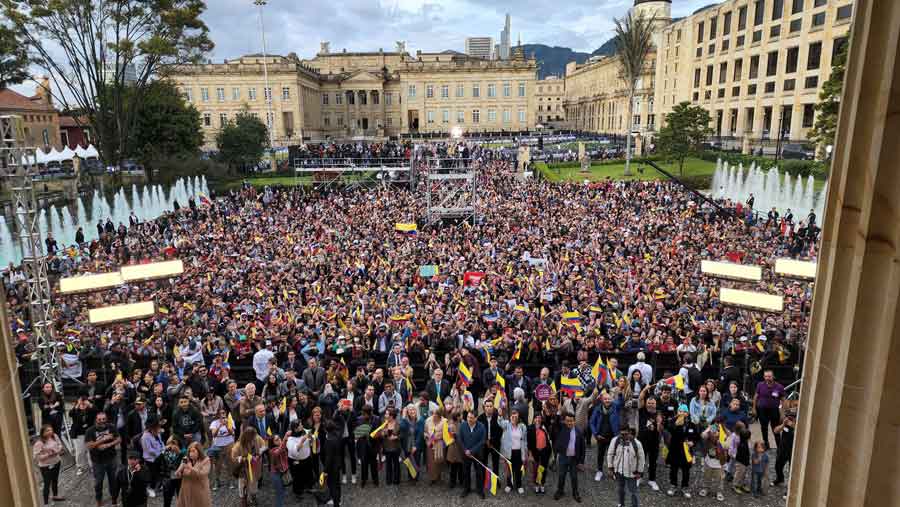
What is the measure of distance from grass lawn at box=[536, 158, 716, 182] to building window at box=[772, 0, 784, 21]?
13725 mm

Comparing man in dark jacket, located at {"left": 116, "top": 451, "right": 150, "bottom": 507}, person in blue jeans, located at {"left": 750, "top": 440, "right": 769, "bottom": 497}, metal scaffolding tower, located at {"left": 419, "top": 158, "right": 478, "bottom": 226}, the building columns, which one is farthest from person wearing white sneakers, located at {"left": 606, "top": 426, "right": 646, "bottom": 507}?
metal scaffolding tower, located at {"left": 419, "top": 158, "right": 478, "bottom": 226}

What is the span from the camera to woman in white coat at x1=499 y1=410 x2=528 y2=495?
8.22 m

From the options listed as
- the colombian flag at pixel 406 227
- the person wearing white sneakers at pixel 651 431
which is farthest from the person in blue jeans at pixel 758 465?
the colombian flag at pixel 406 227

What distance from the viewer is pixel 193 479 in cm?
702

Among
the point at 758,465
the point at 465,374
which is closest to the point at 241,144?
the point at 465,374

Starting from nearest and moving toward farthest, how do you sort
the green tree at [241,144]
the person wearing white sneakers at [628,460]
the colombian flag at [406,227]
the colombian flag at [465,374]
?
the person wearing white sneakers at [628,460], the colombian flag at [465,374], the colombian flag at [406,227], the green tree at [241,144]

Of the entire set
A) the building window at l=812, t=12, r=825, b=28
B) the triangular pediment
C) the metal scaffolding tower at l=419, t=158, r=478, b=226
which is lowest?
the metal scaffolding tower at l=419, t=158, r=478, b=226

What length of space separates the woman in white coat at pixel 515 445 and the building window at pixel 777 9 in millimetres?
49896

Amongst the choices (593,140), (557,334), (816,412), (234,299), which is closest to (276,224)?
(234,299)

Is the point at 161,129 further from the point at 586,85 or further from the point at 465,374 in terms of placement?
the point at 586,85

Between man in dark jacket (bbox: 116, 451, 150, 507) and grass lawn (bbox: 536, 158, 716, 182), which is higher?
grass lawn (bbox: 536, 158, 716, 182)

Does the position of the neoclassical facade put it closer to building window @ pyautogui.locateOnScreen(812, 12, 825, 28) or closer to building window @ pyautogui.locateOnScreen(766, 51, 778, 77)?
building window @ pyautogui.locateOnScreen(766, 51, 778, 77)

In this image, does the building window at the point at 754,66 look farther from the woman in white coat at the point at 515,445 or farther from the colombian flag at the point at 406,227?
the woman in white coat at the point at 515,445

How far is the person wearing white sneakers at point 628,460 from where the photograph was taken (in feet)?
24.6
